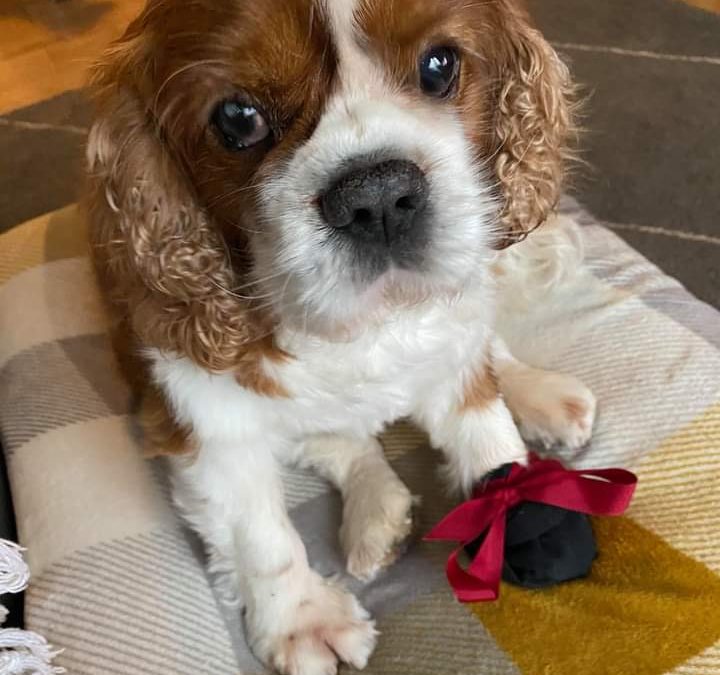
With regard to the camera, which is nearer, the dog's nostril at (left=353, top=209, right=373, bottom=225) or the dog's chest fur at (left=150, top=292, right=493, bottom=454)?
the dog's nostril at (left=353, top=209, right=373, bottom=225)

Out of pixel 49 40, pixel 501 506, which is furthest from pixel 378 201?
pixel 49 40

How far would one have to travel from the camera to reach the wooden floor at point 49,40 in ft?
11.3

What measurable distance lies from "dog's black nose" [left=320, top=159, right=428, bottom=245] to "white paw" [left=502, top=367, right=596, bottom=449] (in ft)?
2.18

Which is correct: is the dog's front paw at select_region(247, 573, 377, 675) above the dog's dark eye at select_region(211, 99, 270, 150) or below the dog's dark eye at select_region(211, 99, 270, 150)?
below

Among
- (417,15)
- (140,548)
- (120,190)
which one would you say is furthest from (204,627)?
(417,15)

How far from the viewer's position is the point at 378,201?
1116 mm

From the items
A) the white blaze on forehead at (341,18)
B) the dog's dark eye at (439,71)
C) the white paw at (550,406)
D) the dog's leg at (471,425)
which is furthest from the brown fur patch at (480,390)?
the white blaze on forehead at (341,18)

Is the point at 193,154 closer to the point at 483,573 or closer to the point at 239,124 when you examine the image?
the point at 239,124

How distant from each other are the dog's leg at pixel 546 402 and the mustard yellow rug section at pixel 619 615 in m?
0.20

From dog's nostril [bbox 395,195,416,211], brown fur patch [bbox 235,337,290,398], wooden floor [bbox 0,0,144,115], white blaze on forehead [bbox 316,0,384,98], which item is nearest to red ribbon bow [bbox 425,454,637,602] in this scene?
brown fur patch [bbox 235,337,290,398]

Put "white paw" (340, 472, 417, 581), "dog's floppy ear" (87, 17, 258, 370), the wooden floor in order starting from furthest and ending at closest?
the wooden floor
"white paw" (340, 472, 417, 581)
"dog's floppy ear" (87, 17, 258, 370)

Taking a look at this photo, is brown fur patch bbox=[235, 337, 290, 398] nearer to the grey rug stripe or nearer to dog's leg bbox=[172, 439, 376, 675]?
dog's leg bbox=[172, 439, 376, 675]

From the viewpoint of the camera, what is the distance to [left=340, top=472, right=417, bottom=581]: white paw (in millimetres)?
1554

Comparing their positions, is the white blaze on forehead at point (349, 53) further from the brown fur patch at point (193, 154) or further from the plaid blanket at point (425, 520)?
the plaid blanket at point (425, 520)
